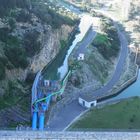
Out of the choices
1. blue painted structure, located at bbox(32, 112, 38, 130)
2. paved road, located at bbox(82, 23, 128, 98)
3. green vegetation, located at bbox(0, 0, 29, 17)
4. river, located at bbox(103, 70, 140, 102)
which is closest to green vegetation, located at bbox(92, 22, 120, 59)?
paved road, located at bbox(82, 23, 128, 98)

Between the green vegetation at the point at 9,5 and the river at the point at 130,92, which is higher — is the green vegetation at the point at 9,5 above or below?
above

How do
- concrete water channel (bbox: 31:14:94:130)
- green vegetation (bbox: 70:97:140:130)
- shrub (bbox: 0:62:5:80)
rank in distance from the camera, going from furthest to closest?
shrub (bbox: 0:62:5:80) → green vegetation (bbox: 70:97:140:130) → concrete water channel (bbox: 31:14:94:130)

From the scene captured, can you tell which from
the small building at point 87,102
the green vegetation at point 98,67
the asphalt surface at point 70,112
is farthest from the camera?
the green vegetation at point 98,67

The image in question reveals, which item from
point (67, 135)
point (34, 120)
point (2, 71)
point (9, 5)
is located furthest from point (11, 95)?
point (9, 5)

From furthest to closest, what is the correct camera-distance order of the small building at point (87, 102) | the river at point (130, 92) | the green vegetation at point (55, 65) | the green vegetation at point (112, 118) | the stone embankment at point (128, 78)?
the green vegetation at point (55, 65) < the stone embankment at point (128, 78) < the river at point (130, 92) < the small building at point (87, 102) < the green vegetation at point (112, 118)

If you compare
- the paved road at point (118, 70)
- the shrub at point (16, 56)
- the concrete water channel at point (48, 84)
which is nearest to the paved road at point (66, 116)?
the concrete water channel at point (48, 84)

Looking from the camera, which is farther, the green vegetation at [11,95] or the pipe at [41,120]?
the green vegetation at [11,95]

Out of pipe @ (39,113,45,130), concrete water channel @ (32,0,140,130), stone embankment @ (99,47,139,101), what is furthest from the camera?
stone embankment @ (99,47,139,101)

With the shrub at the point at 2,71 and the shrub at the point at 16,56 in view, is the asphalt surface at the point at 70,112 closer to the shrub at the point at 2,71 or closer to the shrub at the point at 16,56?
→ the shrub at the point at 2,71

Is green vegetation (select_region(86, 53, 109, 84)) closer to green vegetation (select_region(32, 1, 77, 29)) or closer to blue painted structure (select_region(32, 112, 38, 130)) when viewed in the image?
green vegetation (select_region(32, 1, 77, 29))
